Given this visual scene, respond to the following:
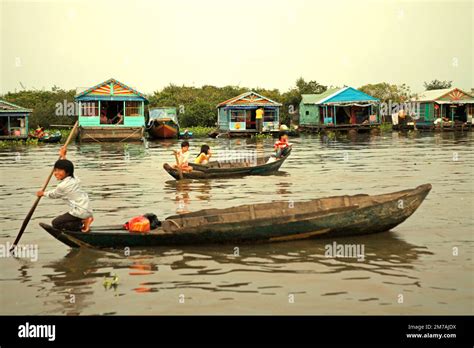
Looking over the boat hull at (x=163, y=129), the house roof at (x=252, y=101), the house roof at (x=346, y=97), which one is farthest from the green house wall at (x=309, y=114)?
the boat hull at (x=163, y=129)

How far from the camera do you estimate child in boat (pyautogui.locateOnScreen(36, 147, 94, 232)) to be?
301 inches

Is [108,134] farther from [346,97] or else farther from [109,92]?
[346,97]

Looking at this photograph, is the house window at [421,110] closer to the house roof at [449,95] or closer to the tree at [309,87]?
the house roof at [449,95]

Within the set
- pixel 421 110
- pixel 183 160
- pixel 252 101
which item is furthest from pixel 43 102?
pixel 183 160

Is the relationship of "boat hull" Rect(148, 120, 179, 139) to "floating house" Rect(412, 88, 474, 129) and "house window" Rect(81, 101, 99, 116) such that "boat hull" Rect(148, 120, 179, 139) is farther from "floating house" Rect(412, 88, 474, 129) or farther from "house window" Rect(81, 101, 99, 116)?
"floating house" Rect(412, 88, 474, 129)

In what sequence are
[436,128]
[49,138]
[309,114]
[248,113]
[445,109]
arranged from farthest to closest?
[309,114], [445,109], [436,128], [248,113], [49,138]

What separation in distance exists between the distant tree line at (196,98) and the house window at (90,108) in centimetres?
1081

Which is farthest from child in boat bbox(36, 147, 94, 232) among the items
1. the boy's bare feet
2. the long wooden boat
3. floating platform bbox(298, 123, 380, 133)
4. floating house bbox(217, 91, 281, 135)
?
floating platform bbox(298, 123, 380, 133)

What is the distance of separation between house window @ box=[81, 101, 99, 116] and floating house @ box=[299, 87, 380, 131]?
15040 millimetres

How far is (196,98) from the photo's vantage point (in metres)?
54.0

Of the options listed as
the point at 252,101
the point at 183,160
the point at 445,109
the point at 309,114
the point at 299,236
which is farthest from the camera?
the point at 309,114

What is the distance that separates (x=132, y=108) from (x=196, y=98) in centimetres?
1809
